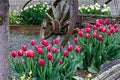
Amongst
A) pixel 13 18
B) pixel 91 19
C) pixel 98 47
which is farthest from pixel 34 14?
pixel 98 47

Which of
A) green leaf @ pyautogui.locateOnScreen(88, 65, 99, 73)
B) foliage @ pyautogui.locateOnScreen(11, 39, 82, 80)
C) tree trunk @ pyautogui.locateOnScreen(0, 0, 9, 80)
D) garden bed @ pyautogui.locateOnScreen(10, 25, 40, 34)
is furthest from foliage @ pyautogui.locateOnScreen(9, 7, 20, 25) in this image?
tree trunk @ pyautogui.locateOnScreen(0, 0, 9, 80)

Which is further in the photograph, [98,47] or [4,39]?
[98,47]

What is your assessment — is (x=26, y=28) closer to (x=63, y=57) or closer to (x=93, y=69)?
(x=93, y=69)

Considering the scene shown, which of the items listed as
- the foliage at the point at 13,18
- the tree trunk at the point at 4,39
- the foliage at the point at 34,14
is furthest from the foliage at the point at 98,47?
the foliage at the point at 13,18

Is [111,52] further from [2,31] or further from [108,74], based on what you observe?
[2,31]

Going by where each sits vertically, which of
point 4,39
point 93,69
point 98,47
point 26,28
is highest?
point 4,39

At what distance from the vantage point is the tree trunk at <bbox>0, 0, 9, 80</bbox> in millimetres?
1348

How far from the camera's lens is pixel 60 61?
3166 mm

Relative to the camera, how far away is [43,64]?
2.98 metres

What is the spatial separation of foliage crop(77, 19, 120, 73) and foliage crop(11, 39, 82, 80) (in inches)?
25.4

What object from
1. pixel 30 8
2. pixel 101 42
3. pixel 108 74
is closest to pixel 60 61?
pixel 101 42

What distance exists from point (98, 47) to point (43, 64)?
1147mm

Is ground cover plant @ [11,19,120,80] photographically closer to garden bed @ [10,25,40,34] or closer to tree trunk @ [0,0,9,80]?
tree trunk @ [0,0,9,80]

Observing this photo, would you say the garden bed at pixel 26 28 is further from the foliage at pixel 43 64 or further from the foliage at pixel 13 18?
the foliage at pixel 43 64
